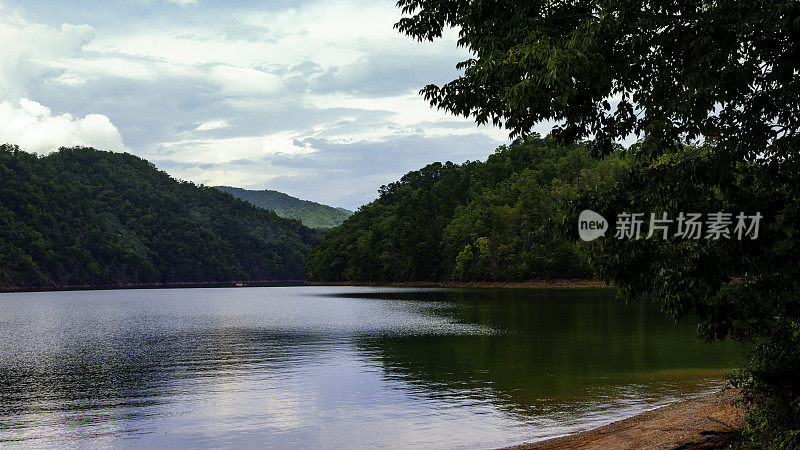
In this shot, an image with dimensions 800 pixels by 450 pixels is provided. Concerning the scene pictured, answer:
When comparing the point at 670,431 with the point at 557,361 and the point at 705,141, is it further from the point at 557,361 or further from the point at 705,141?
the point at 557,361

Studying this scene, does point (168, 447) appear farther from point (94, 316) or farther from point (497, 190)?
point (497, 190)

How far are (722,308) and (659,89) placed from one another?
3.80m

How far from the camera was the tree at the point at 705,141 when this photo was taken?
10188 millimetres

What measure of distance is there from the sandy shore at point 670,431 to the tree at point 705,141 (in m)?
1.78

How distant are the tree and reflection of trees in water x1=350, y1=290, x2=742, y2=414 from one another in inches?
322

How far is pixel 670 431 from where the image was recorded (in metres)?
14.5

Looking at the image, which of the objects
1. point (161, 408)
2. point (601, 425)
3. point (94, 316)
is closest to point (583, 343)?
point (601, 425)

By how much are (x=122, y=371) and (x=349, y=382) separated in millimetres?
12326

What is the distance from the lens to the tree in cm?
1019

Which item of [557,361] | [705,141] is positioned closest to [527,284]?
[557,361]

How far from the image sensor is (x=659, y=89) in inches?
452

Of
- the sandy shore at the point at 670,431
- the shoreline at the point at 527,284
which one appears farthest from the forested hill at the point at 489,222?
the sandy shore at the point at 670,431

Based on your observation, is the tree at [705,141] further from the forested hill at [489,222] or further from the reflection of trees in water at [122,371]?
the forested hill at [489,222]

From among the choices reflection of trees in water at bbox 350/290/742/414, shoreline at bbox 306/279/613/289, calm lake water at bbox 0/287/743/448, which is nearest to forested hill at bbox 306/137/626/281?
shoreline at bbox 306/279/613/289
